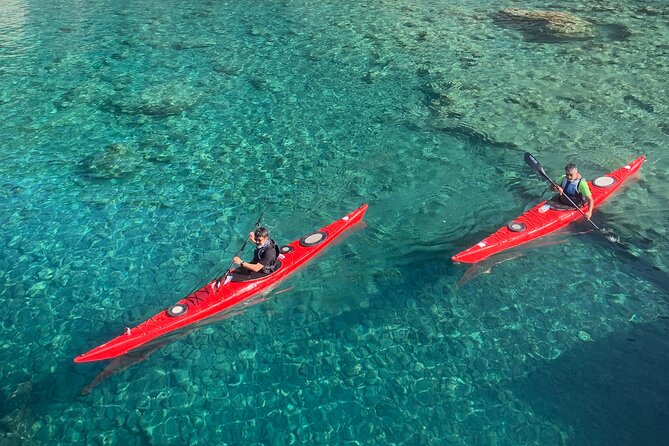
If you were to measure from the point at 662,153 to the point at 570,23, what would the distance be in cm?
923

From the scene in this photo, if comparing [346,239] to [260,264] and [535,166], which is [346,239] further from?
[535,166]

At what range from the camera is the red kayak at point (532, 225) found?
9625mm

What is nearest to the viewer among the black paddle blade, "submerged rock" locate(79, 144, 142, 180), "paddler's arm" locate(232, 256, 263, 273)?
"paddler's arm" locate(232, 256, 263, 273)

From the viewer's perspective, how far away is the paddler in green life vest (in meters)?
10.2

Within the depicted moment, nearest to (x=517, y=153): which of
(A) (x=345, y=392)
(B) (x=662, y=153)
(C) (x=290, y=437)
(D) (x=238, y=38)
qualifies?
(B) (x=662, y=153)

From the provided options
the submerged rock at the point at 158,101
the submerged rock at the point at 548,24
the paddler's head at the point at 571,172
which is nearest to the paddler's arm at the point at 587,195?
the paddler's head at the point at 571,172

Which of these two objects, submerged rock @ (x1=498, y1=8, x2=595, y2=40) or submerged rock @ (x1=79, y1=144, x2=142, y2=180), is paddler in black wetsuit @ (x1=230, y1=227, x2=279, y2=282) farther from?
submerged rock @ (x1=498, y1=8, x2=595, y2=40)

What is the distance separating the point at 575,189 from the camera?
10414 mm

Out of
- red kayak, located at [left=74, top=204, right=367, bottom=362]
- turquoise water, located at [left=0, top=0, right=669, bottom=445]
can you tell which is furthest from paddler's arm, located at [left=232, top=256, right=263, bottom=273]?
turquoise water, located at [left=0, top=0, right=669, bottom=445]

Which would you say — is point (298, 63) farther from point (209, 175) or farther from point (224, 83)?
→ point (209, 175)

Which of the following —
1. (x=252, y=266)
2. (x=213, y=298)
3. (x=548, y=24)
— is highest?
(x=548, y=24)

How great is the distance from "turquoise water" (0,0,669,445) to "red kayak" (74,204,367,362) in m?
0.23

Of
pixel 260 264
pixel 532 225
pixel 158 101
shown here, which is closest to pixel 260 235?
pixel 260 264

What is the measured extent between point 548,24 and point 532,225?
13216 mm
